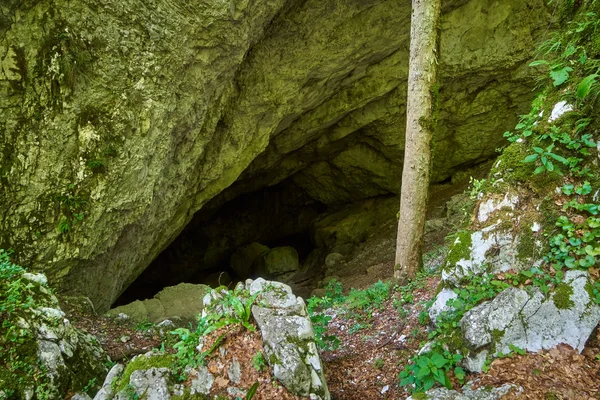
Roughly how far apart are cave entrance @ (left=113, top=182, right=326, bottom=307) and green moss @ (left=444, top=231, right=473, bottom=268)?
36.6 feet

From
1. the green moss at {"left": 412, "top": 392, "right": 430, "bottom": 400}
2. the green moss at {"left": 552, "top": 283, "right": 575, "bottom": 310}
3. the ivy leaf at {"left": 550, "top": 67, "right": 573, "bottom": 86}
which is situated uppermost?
the ivy leaf at {"left": 550, "top": 67, "right": 573, "bottom": 86}

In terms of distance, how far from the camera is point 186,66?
5957 millimetres

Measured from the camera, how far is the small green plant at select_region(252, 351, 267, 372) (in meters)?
2.64

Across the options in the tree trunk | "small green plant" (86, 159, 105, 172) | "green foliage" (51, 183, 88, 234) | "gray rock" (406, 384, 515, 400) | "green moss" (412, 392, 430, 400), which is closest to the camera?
"gray rock" (406, 384, 515, 400)

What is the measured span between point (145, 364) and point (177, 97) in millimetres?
→ 4575

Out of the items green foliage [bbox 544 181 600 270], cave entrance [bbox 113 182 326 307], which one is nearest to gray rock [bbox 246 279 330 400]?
green foliage [bbox 544 181 600 270]

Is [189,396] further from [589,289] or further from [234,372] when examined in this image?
[589,289]

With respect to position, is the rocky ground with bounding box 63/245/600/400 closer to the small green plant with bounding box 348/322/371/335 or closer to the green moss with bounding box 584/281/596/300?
the small green plant with bounding box 348/322/371/335

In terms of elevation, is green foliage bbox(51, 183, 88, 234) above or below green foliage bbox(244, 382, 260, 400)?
above

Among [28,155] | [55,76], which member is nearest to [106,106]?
[55,76]

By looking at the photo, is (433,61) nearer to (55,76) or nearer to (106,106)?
(106,106)

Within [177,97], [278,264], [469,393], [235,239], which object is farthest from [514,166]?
[235,239]

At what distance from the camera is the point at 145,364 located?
8.81ft

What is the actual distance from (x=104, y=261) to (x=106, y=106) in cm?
250
